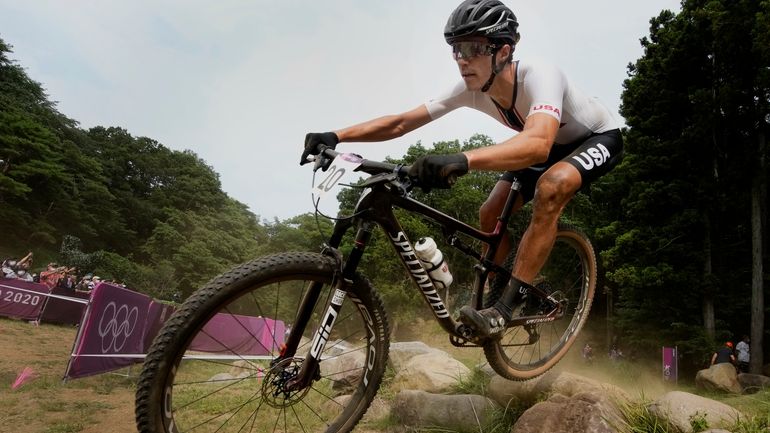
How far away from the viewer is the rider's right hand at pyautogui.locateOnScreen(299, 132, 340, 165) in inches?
126

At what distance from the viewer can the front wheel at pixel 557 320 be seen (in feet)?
13.9

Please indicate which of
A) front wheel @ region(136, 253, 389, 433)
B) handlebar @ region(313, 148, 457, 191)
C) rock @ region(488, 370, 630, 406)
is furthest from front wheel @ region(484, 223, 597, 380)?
handlebar @ region(313, 148, 457, 191)

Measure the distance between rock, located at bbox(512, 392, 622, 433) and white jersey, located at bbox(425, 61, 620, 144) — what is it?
2233 millimetres

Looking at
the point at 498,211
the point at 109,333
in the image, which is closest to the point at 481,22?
the point at 498,211

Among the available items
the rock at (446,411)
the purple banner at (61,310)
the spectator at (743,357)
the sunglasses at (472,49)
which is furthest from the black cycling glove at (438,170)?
the spectator at (743,357)

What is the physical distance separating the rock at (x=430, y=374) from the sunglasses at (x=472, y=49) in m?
4.09

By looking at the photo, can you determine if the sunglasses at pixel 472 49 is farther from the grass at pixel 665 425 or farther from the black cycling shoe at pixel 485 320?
the grass at pixel 665 425

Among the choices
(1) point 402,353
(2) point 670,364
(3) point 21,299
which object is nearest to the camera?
(1) point 402,353

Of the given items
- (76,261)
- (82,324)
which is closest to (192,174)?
(76,261)

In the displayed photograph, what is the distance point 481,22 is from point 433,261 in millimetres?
1828

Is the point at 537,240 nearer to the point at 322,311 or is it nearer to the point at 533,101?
the point at 533,101

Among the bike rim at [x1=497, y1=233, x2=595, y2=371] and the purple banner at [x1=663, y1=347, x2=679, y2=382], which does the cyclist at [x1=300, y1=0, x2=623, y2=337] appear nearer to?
the bike rim at [x1=497, y1=233, x2=595, y2=371]

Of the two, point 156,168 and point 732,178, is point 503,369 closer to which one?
point 732,178

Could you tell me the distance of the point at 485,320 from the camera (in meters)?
3.48
